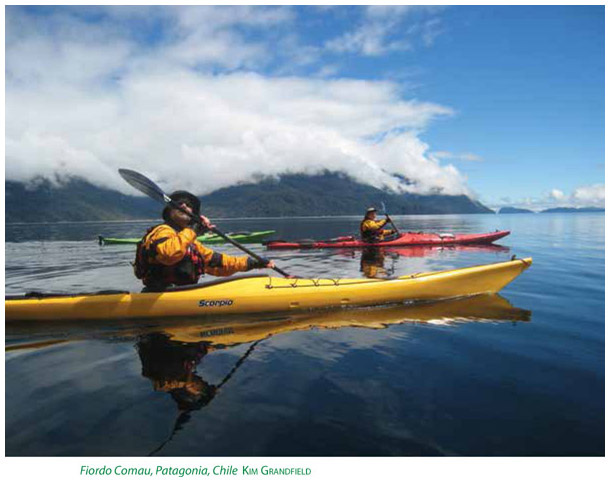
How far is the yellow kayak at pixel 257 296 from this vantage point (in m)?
7.87

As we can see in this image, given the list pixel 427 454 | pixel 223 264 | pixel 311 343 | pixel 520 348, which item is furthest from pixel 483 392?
pixel 223 264

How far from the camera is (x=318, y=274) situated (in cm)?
1491

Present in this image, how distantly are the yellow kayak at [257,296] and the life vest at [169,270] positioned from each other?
25 cm

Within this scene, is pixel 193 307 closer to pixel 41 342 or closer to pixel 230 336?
pixel 230 336

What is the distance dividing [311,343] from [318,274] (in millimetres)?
8061

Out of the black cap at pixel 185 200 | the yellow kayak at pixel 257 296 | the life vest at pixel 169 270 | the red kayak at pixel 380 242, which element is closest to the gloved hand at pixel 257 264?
the yellow kayak at pixel 257 296

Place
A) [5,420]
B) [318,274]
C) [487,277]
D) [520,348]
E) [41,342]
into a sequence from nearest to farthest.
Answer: [5,420] < [520,348] < [41,342] < [487,277] < [318,274]

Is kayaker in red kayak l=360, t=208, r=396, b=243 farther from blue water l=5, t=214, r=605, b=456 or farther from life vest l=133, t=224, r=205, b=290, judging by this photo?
life vest l=133, t=224, r=205, b=290

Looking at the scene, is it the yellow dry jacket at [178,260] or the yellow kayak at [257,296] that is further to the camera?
the yellow kayak at [257,296]

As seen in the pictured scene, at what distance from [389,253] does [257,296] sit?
14.8 m

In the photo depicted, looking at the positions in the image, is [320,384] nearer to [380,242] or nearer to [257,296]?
[257,296]

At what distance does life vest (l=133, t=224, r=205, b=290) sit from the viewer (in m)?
7.69

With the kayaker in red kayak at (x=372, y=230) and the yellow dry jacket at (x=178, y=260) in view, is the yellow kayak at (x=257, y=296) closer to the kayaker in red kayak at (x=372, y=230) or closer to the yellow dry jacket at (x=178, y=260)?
the yellow dry jacket at (x=178, y=260)

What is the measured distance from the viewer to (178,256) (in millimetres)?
7270
